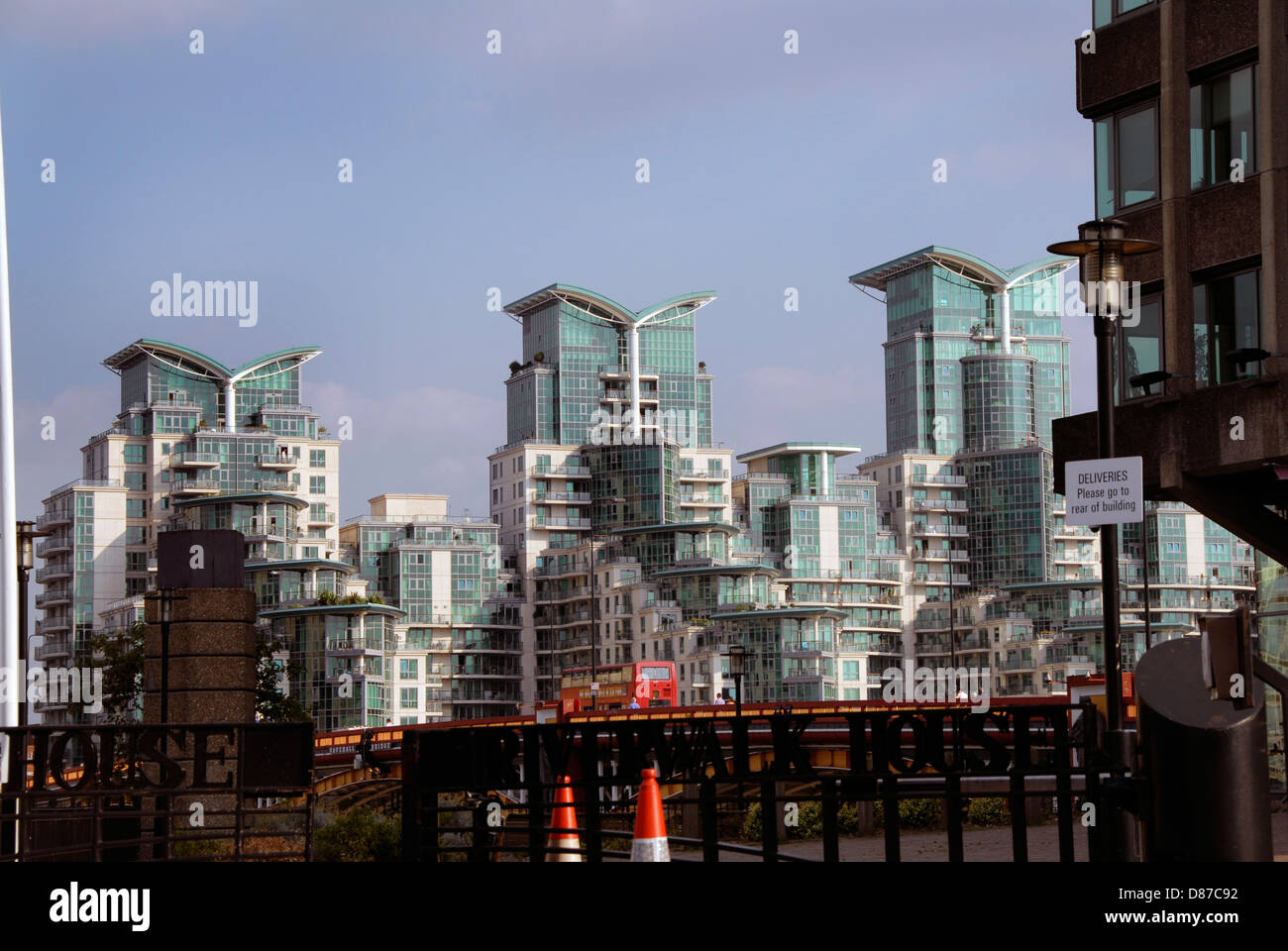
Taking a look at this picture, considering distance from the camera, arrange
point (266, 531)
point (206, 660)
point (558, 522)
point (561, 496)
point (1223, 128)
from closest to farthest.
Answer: point (1223, 128) → point (206, 660) → point (266, 531) → point (558, 522) → point (561, 496)

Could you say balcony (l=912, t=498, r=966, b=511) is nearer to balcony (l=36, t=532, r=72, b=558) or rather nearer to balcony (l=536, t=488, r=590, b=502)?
balcony (l=536, t=488, r=590, b=502)

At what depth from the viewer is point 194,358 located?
183125 millimetres

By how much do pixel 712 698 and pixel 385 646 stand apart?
2614cm

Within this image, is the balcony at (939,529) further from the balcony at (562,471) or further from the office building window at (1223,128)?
the office building window at (1223,128)

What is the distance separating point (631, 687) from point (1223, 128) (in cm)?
7846

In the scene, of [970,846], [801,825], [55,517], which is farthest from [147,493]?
[970,846]

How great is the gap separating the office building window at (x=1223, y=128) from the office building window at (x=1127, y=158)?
25.2 inches

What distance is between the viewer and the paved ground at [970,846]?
981 inches

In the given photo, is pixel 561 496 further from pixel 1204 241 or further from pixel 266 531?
pixel 1204 241

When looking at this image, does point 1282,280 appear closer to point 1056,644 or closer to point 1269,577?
point 1269,577

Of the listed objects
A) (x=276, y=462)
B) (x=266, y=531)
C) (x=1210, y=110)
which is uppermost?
(x=276, y=462)

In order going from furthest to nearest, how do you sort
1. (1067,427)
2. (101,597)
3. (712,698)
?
1. (101,597)
2. (712,698)
3. (1067,427)
